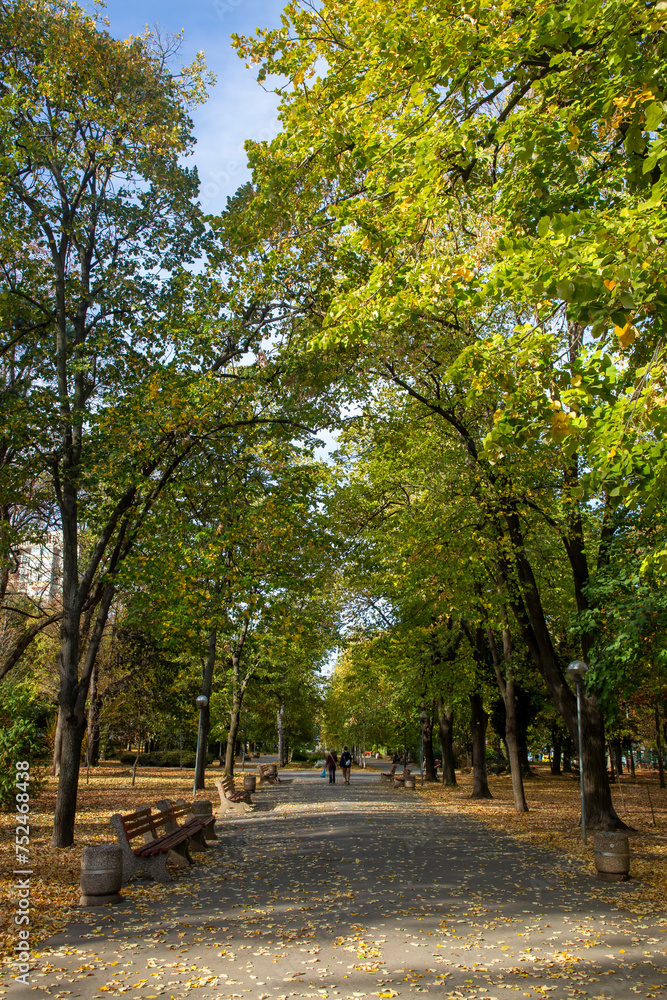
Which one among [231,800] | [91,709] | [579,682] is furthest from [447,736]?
[579,682]

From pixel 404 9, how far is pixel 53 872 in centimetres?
1041

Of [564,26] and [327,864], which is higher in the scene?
[564,26]

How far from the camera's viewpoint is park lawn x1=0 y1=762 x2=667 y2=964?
25.3 feet

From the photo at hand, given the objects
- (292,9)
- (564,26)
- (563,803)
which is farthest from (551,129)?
(563,803)

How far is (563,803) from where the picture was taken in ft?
72.8

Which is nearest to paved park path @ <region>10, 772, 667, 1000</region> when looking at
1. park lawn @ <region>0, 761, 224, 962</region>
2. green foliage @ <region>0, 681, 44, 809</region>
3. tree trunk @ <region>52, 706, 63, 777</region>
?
park lawn @ <region>0, 761, 224, 962</region>

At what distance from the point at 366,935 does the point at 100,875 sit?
300 centimetres

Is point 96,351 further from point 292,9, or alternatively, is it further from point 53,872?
point 53,872

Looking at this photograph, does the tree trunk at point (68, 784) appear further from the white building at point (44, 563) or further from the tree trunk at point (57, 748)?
the tree trunk at point (57, 748)

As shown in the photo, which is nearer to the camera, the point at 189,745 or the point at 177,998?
the point at 177,998

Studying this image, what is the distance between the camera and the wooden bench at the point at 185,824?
1087 cm

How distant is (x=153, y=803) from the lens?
62.2ft

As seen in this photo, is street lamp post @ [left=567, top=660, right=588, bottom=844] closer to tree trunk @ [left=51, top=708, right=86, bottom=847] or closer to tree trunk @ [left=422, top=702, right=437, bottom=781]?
tree trunk @ [left=51, top=708, right=86, bottom=847]

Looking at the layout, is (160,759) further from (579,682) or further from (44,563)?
(579,682)
